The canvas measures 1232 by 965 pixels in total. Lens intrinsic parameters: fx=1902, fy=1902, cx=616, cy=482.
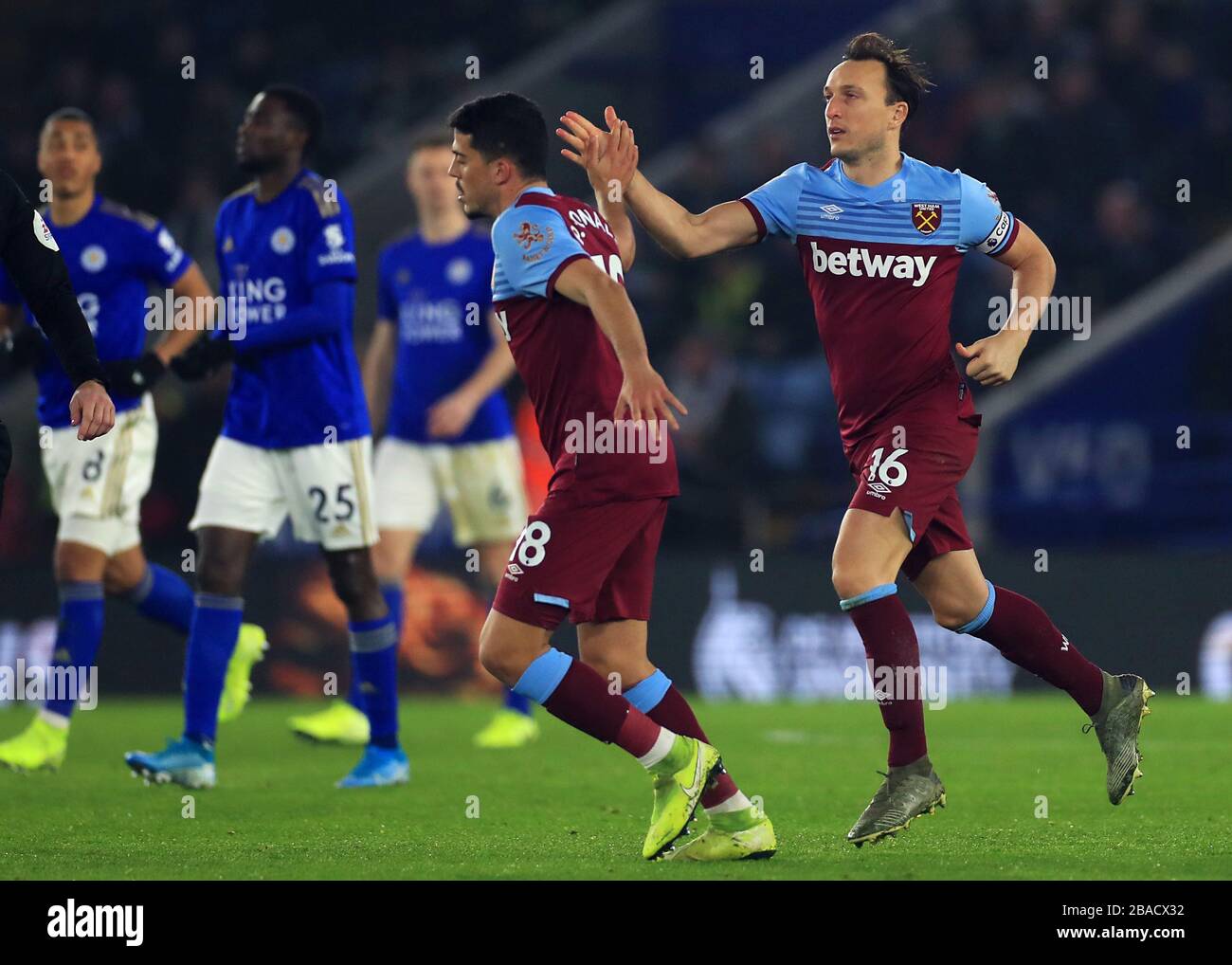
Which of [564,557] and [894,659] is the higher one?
[564,557]

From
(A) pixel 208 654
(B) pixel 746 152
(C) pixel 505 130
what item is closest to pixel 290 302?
(A) pixel 208 654

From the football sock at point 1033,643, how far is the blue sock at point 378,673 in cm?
256

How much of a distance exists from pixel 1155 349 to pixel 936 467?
8807mm

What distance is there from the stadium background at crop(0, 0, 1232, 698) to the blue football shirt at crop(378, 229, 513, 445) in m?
1.70

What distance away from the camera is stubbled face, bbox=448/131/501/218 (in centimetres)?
A: 536

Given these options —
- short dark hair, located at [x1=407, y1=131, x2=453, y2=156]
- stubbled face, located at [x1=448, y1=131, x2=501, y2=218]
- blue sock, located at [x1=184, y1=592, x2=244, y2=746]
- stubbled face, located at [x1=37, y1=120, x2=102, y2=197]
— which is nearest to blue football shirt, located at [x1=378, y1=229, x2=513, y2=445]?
short dark hair, located at [x1=407, y1=131, x2=453, y2=156]

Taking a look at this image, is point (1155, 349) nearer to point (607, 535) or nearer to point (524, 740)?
point (524, 740)

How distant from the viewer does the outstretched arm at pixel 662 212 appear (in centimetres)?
522

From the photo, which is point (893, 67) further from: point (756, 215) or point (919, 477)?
point (919, 477)

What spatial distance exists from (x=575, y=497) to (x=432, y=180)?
14.4 ft

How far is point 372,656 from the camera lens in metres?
7.55

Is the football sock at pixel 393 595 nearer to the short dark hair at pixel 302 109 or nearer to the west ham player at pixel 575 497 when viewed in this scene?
the short dark hair at pixel 302 109

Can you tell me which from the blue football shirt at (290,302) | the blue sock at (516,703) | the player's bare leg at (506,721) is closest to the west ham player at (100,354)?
the blue football shirt at (290,302)

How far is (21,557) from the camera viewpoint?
13430 mm
